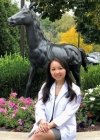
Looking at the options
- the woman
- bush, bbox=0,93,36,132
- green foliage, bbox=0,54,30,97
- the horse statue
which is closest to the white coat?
the woman

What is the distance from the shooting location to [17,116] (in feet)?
27.9

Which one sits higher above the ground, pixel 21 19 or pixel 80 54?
pixel 21 19

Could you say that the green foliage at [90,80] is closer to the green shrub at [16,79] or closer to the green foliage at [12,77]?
the green shrub at [16,79]

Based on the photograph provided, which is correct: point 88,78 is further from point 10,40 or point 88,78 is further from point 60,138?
point 10,40

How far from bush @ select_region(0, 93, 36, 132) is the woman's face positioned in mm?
2429

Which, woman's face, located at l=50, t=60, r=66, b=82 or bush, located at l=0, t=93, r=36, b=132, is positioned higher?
woman's face, located at l=50, t=60, r=66, b=82

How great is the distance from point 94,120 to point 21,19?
9.54 ft

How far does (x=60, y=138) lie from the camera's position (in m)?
5.58

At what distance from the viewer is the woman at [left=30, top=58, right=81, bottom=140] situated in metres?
5.63

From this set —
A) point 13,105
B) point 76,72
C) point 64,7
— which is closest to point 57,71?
point 13,105

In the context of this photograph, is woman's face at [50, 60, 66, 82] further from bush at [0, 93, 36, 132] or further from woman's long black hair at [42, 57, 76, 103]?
bush at [0, 93, 36, 132]

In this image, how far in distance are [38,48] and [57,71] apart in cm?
470

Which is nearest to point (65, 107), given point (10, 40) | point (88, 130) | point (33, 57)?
point (88, 130)

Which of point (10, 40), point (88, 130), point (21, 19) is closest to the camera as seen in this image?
point (88, 130)
